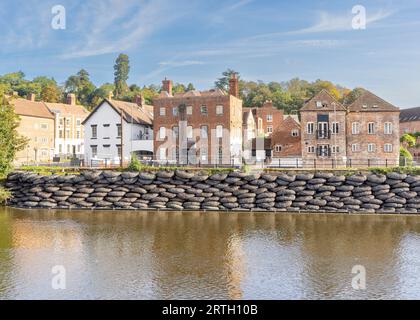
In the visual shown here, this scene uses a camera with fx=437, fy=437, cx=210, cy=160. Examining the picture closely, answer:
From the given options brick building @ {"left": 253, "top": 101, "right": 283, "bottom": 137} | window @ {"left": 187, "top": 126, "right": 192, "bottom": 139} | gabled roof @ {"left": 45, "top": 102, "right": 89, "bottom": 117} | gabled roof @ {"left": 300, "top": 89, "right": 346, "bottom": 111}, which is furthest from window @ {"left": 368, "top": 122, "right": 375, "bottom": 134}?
gabled roof @ {"left": 45, "top": 102, "right": 89, "bottom": 117}

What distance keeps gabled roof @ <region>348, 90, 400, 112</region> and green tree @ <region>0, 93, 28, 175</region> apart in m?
30.9

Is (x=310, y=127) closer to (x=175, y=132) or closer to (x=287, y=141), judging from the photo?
(x=287, y=141)

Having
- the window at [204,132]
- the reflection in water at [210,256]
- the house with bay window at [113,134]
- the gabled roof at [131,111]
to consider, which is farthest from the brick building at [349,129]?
the reflection in water at [210,256]

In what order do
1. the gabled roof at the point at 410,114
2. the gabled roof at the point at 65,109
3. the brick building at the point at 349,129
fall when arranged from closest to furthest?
the brick building at the point at 349,129 < the gabled roof at the point at 65,109 < the gabled roof at the point at 410,114

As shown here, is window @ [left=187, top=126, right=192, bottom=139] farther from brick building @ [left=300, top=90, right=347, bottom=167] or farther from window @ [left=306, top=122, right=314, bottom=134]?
window @ [left=306, top=122, right=314, bottom=134]

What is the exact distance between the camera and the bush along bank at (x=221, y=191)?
27.8 metres

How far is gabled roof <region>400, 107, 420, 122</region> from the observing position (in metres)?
77.4

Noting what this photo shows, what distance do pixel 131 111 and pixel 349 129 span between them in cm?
2318

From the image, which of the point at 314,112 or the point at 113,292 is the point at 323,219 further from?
the point at 314,112

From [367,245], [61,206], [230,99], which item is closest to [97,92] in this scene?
[230,99]

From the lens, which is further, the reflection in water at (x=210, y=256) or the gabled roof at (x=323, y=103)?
the gabled roof at (x=323, y=103)

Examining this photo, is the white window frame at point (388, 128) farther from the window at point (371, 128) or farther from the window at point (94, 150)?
the window at point (94, 150)

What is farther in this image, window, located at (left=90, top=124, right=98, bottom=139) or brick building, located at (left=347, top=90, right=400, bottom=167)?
window, located at (left=90, top=124, right=98, bottom=139)

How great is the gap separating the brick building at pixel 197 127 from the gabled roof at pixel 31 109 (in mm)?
22216
